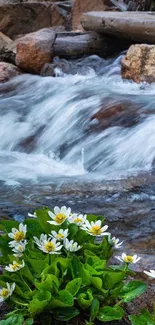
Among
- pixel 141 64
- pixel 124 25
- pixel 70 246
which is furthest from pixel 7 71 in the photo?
pixel 70 246

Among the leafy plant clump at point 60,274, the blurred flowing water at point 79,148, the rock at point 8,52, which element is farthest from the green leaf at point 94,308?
the rock at point 8,52

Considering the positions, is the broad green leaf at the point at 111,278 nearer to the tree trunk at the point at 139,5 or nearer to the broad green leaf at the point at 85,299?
the broad green leaf at the point at 85,299

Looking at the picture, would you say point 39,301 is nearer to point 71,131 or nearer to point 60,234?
point 60,234

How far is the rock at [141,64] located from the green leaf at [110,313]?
5.39 m


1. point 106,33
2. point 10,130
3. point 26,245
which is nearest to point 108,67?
point 106,33

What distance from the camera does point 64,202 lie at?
3.80m

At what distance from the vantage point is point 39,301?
178 centimetres

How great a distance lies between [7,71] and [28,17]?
10.7ft

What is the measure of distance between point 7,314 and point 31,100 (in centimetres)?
587

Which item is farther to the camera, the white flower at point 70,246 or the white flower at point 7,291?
the white flower at point 70,246

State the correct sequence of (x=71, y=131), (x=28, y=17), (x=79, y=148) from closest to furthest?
(x=79, y=148) < (x=71, y=131) < (x=28, y=17)

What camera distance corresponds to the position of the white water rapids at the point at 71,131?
4.91m

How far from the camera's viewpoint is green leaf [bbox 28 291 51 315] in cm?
178

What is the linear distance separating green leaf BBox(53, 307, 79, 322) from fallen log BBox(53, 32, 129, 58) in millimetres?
7515
